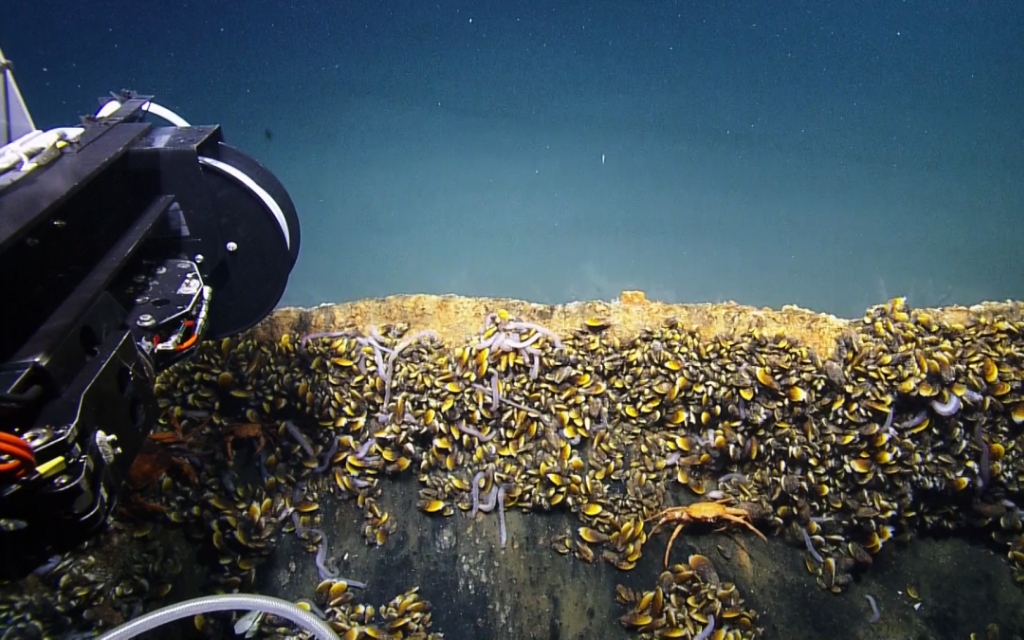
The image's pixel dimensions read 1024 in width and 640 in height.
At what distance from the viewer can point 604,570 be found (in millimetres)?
3840

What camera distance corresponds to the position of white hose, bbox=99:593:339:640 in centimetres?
253

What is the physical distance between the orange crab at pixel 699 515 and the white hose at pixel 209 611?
7.13ft

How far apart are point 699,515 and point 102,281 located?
3.57 meters

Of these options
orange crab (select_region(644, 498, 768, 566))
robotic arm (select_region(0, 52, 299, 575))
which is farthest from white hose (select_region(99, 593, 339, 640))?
orange crab (select_region(644, 498, 768, 566))

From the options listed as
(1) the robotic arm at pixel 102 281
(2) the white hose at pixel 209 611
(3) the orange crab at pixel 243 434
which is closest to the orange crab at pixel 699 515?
(2) the white hose at pixel 209 611

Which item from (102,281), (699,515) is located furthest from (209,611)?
(699,515)

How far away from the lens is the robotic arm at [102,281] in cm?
150

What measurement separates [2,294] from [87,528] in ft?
2.20

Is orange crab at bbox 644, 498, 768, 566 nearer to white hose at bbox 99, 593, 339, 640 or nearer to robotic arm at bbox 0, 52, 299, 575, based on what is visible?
white hose at bbox 99, 593, 339, 640

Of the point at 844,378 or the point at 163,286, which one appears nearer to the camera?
the point at 163,286

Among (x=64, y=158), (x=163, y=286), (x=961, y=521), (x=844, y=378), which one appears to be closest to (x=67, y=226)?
(x=64, y=158)

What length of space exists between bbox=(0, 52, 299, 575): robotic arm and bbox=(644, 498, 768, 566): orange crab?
2.79m

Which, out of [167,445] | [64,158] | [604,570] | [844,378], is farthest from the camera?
[844,378]

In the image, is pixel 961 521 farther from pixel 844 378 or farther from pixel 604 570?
pixel 604 570
